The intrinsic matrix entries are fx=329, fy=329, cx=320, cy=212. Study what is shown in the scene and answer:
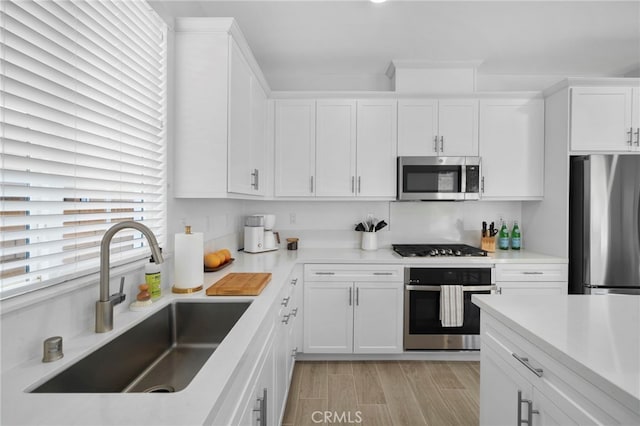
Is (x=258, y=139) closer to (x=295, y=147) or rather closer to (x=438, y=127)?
(x=295, y=147)

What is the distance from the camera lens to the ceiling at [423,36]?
2293mm

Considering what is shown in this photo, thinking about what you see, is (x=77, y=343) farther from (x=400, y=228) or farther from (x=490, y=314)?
(x=400, y=228)

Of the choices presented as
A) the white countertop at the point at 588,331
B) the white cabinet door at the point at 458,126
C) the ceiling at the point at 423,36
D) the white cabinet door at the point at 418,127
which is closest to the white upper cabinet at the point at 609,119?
the ceiling at the point at 423,36

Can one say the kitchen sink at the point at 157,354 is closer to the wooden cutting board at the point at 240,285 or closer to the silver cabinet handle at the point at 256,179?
the wooden cutting board at the point at 240,285

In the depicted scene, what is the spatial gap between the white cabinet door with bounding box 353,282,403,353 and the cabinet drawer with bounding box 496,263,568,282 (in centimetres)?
86

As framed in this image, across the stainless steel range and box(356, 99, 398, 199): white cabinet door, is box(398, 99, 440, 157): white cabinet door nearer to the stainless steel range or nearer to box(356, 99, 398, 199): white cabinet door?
box(356, 99, 398, 199): white cabinet door

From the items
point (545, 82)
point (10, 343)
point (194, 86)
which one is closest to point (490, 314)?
point (10, 343)

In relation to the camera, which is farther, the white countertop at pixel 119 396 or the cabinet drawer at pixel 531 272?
the cabinet drawer at pixel 531 272

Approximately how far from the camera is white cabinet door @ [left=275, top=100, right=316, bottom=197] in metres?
3.10

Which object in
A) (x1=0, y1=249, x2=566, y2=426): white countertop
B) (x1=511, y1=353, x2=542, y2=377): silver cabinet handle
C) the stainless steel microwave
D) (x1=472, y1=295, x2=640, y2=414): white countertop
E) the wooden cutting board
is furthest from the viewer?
the stainless steel microwave

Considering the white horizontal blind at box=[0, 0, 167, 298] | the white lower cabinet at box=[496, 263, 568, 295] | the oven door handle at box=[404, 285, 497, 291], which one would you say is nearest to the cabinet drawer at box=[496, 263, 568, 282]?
the white lower cabinet at box=[496, 263, 568, 295]

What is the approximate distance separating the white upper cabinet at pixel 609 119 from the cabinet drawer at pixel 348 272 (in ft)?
6.37

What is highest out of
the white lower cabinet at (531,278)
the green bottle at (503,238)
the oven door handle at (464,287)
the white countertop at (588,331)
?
the green bottle at (503,238)

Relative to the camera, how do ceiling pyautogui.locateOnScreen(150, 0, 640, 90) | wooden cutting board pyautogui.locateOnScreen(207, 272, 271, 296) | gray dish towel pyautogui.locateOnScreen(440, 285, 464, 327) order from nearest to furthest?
wooden cutting board pyautogui.locateOnScreen(207, 272, 271, 296)
ceiling pyautogui.locateOnScreen(150, 0, 640, 90)
gray dish towel pyautogui.locateOnScreen(440, 285, 464, 327)
